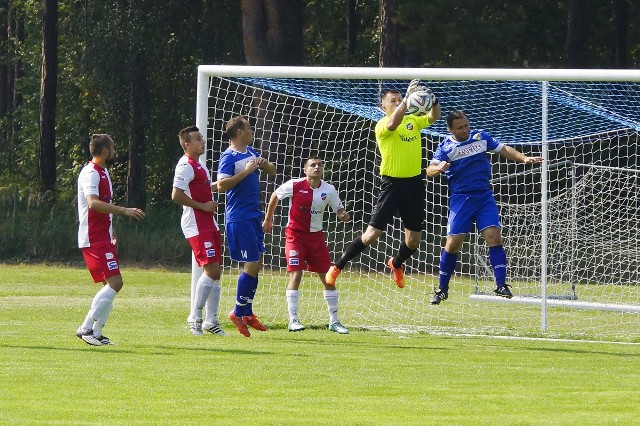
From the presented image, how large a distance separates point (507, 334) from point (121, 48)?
2640cm

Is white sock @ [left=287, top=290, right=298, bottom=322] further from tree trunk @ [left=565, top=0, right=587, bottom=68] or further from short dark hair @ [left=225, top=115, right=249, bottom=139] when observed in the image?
tree trunk @ [left=565, top=0, right=587, bottom=68]

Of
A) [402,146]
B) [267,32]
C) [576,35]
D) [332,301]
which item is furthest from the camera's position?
[576,35]

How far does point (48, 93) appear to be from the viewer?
39.4 m

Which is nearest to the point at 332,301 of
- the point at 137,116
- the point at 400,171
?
the point at 400,171

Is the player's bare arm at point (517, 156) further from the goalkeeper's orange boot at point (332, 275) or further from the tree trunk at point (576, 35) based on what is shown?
the tree trunk at point (576, 35)

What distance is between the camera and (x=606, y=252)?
1875 centimetres

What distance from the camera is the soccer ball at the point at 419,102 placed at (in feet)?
42.4

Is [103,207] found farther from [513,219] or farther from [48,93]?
[48,93]

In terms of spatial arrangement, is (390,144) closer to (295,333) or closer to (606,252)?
(295,333)

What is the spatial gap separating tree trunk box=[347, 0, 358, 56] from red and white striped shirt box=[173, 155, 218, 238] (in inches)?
1243

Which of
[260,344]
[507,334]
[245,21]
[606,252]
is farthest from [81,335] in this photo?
[245,21]

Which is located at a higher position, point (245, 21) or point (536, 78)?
point (245, 21)

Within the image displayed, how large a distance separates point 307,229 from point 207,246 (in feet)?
4.87

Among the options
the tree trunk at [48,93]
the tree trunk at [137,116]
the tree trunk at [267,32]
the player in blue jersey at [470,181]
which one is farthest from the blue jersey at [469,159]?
the tree trunk at [48,93]
